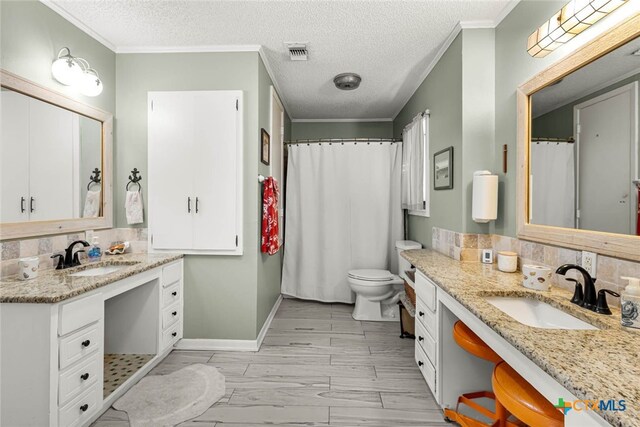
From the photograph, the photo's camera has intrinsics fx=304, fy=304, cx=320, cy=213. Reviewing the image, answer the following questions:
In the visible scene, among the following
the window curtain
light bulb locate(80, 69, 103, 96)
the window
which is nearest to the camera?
light bulb locate(80, 69, 103, 96)

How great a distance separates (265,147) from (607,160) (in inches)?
88.8

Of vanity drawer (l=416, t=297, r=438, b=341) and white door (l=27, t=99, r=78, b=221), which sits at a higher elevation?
white door (l=27, t=99, r=78, b=221)

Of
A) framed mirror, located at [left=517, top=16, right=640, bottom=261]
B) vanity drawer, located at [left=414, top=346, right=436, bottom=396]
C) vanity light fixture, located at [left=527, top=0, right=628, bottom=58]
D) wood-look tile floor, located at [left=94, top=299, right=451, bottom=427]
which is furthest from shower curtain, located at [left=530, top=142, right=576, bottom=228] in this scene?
wood-look tile floor, located at [left=94, top=299, right=451, bottom=427]

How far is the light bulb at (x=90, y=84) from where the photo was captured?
210 centimetres

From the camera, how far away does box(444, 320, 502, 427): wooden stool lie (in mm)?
1438

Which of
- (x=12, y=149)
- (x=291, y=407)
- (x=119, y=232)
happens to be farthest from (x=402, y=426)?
(x=12, y=149)

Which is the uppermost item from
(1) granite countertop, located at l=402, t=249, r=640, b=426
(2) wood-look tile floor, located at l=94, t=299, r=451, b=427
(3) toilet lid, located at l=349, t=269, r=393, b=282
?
(1) granite countertop, located at l=402, t=249, r=640, b=426

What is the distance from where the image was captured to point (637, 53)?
1.17 metres

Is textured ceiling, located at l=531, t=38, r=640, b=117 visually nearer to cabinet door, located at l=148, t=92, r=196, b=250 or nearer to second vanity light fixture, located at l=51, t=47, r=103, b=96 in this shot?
cabinet door, located at l=148, t=92, r=196, b=250

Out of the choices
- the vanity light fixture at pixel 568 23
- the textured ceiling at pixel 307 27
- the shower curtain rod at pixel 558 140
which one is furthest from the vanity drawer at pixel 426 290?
the textured ceiling at pixel 307 27

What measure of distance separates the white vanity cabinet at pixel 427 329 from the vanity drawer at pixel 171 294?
6.00ft

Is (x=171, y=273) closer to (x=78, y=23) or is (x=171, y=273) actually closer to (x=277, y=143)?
(x=277, y=143)

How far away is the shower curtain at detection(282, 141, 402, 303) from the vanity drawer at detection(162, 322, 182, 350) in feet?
4.84

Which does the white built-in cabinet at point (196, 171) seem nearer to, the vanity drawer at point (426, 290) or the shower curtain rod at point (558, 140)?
the vanity drawer at point (426, 290)
